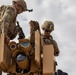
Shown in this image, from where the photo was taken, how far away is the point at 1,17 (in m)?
6.74

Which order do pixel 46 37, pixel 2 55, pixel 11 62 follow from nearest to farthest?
pixel 2 55 → pixel 11 62 → pixel 46 37

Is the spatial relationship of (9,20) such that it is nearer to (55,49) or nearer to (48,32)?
(48,32)

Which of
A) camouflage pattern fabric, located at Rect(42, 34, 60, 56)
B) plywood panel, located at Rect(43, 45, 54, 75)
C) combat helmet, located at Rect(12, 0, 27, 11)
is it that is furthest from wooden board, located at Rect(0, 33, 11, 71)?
combat helmet, located at Rect(12, 0, 27, 11)

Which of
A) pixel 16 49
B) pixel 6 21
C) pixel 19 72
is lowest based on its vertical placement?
pixel 19 72

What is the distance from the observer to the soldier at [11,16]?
6.62 m

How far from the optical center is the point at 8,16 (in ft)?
22.0

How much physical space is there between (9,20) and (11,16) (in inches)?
5.2

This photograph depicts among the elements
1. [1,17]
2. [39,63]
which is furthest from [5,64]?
[1,17]

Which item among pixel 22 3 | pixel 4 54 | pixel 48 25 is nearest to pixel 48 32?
pixel 48 25

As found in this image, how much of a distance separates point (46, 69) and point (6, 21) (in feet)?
4.04

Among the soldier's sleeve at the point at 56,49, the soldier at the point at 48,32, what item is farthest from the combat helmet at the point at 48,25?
the soldier's sleeve at the point at 56,49

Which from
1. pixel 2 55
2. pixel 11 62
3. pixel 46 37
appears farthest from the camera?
pixel 46 37

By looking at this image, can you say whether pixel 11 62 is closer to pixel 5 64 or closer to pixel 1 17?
pixel 5 64

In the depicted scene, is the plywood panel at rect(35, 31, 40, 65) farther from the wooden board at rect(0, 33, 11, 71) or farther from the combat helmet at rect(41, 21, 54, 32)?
the combat helmet at rect(41, 21, 54, 32)
